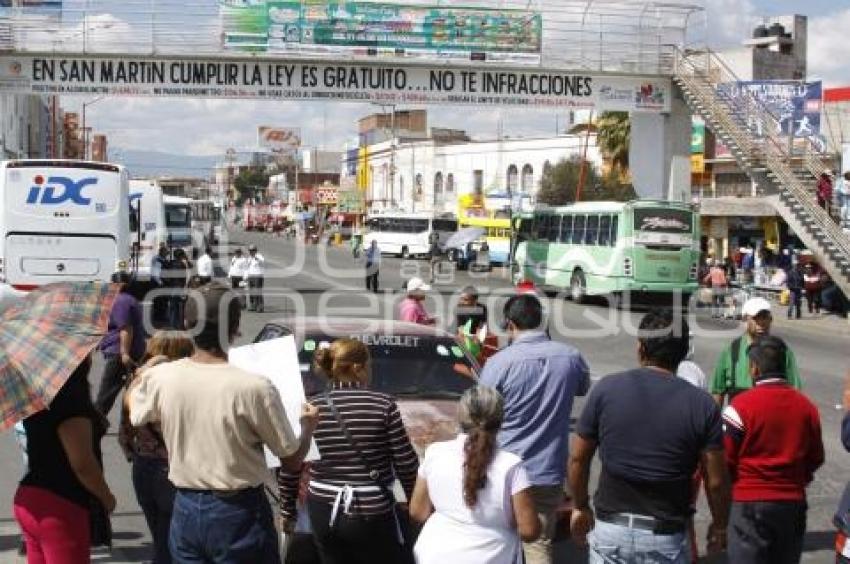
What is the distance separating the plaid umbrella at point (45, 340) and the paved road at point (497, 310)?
275 centimetres

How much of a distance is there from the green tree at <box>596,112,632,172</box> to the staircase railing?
23.7 meters

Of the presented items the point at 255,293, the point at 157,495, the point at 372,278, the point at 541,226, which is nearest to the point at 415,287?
the point at 157,495

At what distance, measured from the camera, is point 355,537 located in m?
5.28

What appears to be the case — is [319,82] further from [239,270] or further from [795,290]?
[795,290]

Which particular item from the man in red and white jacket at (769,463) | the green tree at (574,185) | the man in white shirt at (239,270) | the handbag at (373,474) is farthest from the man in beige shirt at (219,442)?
the green tree at (574,185)

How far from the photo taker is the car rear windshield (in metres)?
8.38

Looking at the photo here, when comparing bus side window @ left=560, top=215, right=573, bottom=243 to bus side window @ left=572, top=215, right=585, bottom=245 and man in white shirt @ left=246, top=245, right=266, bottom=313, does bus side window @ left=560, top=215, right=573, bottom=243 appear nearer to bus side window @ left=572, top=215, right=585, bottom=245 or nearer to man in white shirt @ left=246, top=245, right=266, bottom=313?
bus side window @ left=572, top=215, right=585, bottom=245

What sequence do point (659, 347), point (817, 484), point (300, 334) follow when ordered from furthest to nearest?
1. point (817, 484)
2. point (300, 334)
3. point (659, 347)

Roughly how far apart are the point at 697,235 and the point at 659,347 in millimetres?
28459

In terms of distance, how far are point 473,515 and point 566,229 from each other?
32319 mm

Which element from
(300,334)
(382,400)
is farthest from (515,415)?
(300,334)

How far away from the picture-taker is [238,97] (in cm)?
3144

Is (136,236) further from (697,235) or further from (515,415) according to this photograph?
(515,415)

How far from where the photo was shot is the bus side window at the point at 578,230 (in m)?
35.4
